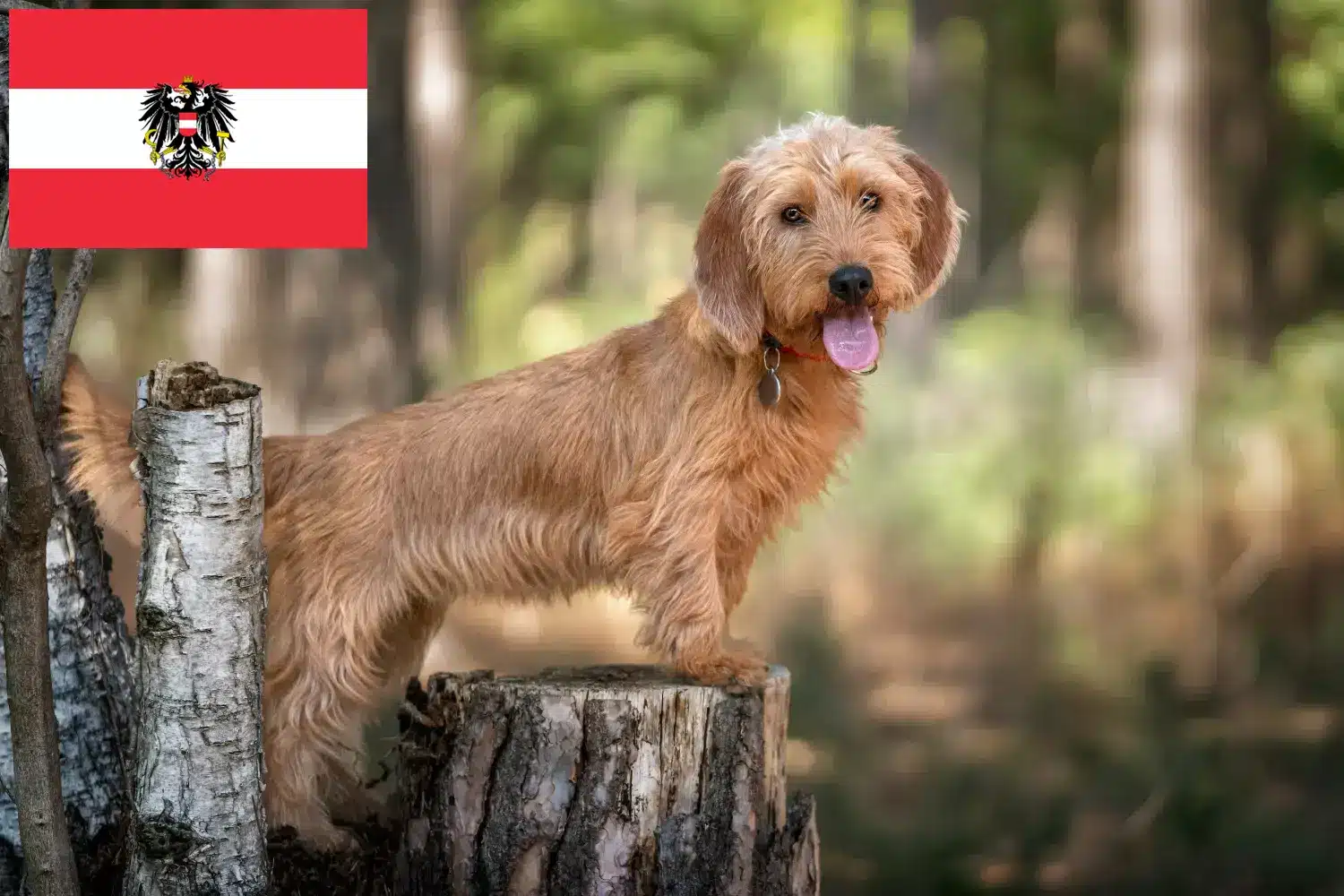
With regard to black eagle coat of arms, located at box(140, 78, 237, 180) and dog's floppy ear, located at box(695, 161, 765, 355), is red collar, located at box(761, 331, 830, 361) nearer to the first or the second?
dog's floppy ear, located at box(695, 161, 765, 355)

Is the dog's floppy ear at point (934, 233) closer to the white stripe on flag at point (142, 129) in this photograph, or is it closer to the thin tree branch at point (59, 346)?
the white stripe on flag at point (142, 129)

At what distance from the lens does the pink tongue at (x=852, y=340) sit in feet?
13.1

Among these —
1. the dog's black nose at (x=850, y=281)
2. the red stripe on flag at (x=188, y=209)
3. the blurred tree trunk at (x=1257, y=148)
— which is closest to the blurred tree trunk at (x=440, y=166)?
the blurred tree trunk at (x=1257, y=148)

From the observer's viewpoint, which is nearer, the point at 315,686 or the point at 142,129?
the point at 142,129

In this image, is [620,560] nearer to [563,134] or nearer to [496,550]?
[496,550]

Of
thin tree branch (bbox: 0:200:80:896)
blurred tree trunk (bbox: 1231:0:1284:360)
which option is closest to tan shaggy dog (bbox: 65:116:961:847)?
thin tree branch (bbox: 0:200:80:896)

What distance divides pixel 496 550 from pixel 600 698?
25.4 inches

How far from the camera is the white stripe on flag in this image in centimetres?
399

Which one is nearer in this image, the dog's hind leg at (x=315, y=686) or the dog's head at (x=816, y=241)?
the dog's head at (x=816, y=241)

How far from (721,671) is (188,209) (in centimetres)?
211

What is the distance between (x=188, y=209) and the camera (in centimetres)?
416

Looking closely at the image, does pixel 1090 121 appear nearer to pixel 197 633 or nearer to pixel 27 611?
pixel 197 633

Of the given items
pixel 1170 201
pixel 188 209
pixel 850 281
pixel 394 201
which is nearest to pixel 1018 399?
pixel 1170 201

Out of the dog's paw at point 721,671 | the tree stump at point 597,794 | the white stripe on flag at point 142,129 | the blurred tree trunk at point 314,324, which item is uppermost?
the blurred tree trunk at point 314,324
